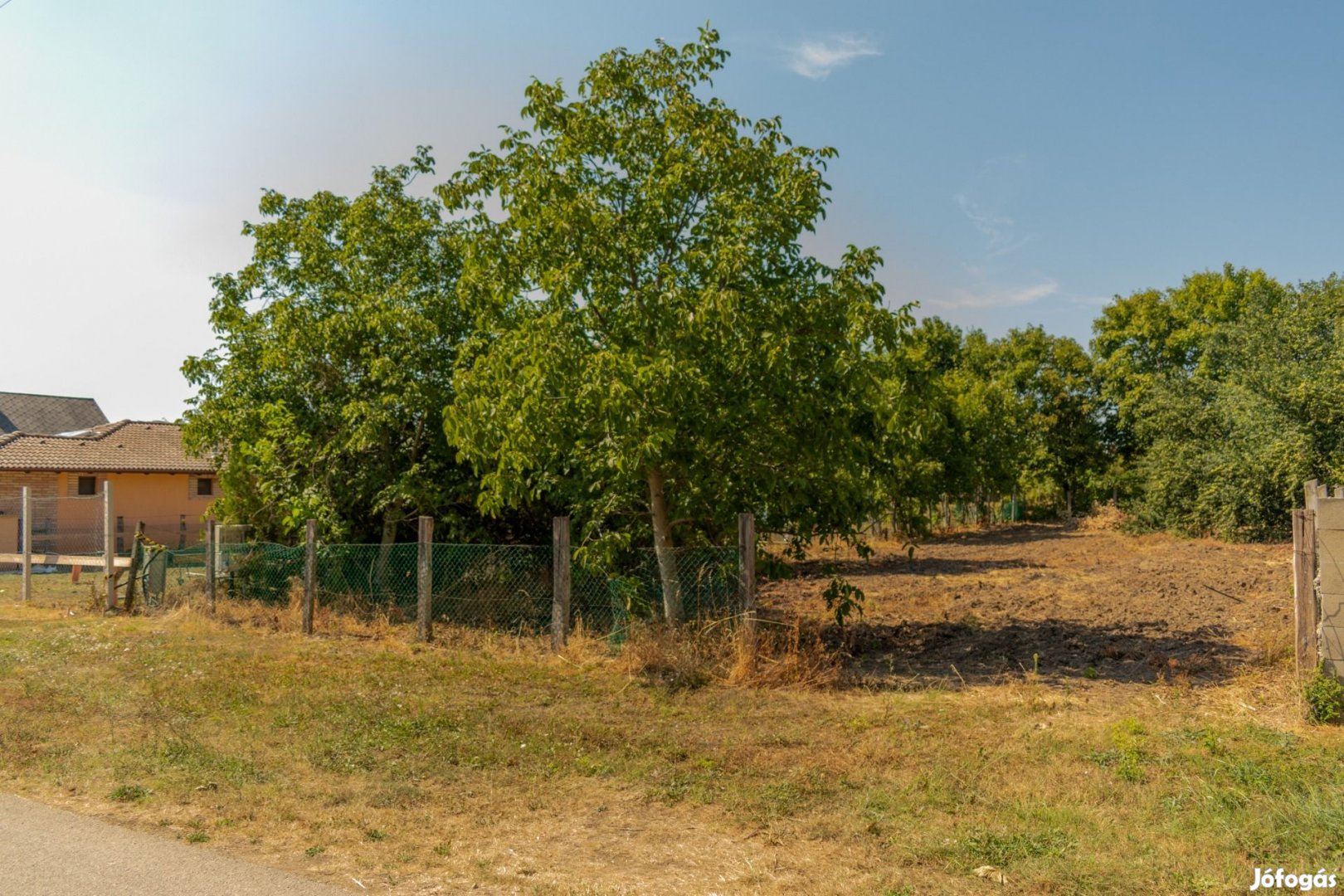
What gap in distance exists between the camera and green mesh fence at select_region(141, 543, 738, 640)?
10.5 meters

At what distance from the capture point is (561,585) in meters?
10.9

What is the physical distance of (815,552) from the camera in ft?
94.5

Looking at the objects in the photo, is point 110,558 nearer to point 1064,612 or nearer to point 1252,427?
point 1064,612

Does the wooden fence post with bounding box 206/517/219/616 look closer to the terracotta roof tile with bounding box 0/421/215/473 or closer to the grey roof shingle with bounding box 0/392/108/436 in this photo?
the terracotta roof tile with bounding box 0/421/215/473

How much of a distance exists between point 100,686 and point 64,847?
198 inches

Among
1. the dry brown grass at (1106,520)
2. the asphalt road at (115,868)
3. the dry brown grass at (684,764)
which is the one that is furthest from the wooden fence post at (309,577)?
the dry brown grass at (1106,520)

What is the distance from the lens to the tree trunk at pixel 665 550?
10.4m

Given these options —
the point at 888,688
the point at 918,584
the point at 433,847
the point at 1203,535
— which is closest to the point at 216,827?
the point at 433,847

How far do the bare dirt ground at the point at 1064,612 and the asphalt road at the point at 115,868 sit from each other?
20.6 feet

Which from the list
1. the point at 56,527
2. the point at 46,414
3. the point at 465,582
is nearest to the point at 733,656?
the point at 465,582

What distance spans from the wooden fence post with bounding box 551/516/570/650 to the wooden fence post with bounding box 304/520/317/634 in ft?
13.2

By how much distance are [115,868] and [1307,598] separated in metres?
8.83

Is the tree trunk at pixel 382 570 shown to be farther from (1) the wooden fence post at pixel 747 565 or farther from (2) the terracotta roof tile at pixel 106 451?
(2) the terracotta roof tile at pixel 106 451

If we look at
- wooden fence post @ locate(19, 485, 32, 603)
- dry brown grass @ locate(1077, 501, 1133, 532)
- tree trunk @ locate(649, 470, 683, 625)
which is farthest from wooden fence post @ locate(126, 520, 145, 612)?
dry brown grass @ locate(1077, 501, 1133, 532)
